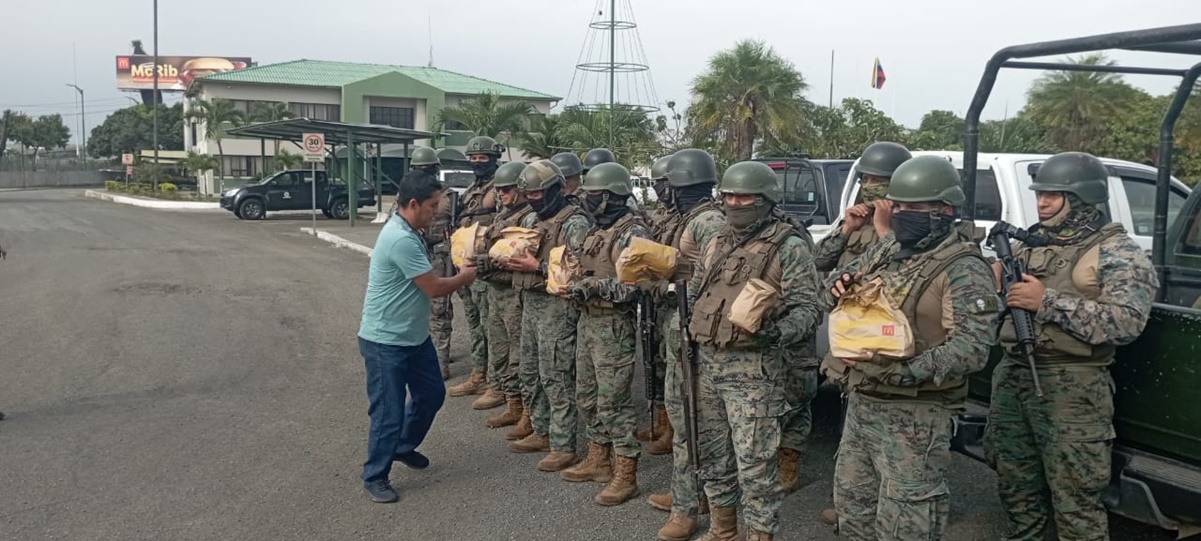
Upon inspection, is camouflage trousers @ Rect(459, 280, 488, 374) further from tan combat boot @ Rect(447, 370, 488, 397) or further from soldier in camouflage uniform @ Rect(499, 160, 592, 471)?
soldier in camouflage uniform @ Rect(499, 160, 592, 471)

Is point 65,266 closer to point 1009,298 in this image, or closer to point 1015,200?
point 1015,200

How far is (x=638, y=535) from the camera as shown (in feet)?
14.7

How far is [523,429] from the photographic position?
604cm

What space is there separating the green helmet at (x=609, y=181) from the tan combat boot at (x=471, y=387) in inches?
102

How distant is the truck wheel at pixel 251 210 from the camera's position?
25.8 metres

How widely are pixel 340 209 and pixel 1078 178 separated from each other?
24142 mm

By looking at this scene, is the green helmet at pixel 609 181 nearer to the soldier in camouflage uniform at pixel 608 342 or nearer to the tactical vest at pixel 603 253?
the soldier in camouflage uniform at pixel 608 342

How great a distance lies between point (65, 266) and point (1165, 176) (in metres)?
14.7

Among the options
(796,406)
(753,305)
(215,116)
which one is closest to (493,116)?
(215,116)

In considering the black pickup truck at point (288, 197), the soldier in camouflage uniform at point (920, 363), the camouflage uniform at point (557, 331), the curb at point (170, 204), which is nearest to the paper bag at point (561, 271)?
the camouflage uniform at point (557, 331)

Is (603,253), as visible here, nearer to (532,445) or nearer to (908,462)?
(532,445)

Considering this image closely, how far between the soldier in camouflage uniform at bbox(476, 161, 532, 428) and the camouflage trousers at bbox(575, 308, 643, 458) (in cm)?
93

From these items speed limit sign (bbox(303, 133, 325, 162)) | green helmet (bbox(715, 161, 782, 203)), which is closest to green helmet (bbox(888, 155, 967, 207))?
green helmet (bbox(715, 161, 782, 203))

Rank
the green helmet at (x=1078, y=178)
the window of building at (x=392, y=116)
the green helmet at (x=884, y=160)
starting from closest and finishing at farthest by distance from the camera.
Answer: the green helmet at (x=1078, y=178), the green helmet at (x=884, y=160), the window of building at (x=392, y=116)
